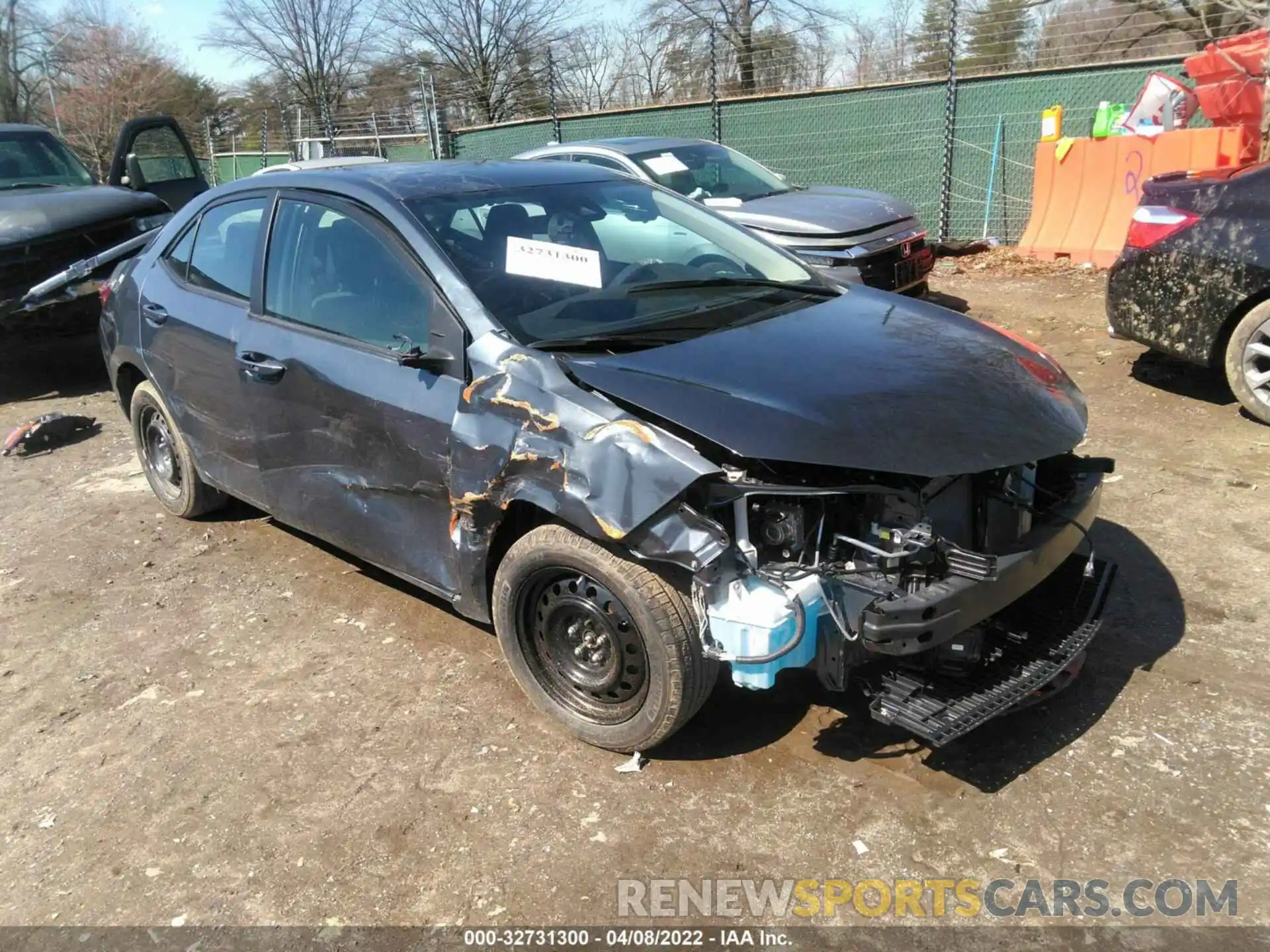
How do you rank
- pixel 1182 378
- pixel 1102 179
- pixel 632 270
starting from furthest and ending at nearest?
pixel 1102 179 < pixel 1182 378 < pixel 632 270

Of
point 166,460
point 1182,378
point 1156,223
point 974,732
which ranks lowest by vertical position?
point 974,732

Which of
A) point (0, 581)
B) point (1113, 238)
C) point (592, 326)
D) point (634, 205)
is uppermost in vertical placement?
point (634, 205)

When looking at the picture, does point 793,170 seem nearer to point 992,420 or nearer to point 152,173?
point 152,173

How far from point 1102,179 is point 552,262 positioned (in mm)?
8733

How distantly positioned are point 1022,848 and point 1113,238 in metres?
8.86

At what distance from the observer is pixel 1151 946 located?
238 cm

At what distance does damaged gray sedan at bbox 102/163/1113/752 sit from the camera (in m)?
2.73

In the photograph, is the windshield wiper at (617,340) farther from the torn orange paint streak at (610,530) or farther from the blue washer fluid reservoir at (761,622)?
the blue washer fluid reservoir at (761,622)

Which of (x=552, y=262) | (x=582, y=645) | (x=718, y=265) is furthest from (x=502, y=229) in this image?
(x=582, y=645)

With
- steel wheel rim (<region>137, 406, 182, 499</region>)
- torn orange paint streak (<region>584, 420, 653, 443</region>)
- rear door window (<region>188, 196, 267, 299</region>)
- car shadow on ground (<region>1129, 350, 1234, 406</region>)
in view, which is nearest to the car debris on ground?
steel wheel rim (<region>137, 406, 182, 499</region>)

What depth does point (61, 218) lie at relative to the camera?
805cm

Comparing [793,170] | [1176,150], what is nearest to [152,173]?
[793,170]

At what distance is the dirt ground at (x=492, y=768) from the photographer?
271 centimetres

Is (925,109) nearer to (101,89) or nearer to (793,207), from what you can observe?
(793,207)
